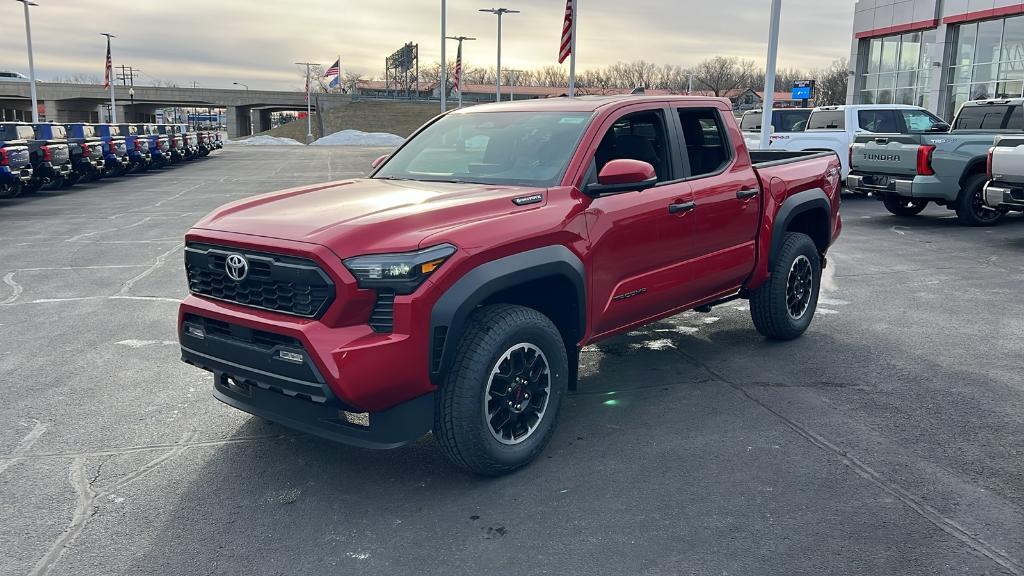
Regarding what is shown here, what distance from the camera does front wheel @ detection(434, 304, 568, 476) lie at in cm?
377

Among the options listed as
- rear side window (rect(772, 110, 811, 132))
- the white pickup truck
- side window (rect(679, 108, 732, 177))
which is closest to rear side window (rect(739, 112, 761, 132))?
rear side window (rect(772, 110, 811, 132))

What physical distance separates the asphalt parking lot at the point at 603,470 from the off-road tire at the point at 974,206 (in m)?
6.98

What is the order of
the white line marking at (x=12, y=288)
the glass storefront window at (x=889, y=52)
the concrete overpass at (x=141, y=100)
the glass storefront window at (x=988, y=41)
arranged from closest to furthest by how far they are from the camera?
the white line marking at (x=12, y=288)
the glass storefront window at (x=988, y=41)
the glass storefront window at (x=889, y=52)
the concrete overpass at (x=141, y=100)

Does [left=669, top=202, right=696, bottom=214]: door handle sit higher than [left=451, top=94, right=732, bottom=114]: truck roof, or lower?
lower

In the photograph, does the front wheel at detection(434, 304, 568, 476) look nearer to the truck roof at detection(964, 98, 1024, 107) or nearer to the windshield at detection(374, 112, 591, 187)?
the windshield at detection(374, 112, 591, 187)

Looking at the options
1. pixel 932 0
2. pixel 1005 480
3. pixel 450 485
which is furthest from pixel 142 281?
pixel 932 0

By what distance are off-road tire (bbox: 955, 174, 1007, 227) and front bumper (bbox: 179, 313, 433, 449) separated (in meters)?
12.5

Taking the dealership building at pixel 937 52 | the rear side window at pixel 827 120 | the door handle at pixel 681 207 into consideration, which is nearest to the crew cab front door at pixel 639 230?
the door handle at pixel 681 207

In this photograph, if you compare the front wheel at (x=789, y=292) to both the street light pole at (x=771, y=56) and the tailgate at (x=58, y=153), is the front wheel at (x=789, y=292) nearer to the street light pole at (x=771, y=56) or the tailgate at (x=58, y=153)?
the street light pole at (x=771, y=56)

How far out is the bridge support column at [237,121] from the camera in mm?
113750

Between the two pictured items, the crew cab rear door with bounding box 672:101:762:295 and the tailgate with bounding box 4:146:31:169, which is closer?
the crew cab rear door with bounding box 672:101:762:295

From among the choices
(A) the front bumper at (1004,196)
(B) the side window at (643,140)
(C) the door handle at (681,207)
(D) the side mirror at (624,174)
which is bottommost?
(A) the front bumper at (1004,196)

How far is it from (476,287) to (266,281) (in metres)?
0.95

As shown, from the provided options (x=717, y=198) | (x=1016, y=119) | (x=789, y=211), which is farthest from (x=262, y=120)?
(x=717, y=198)
